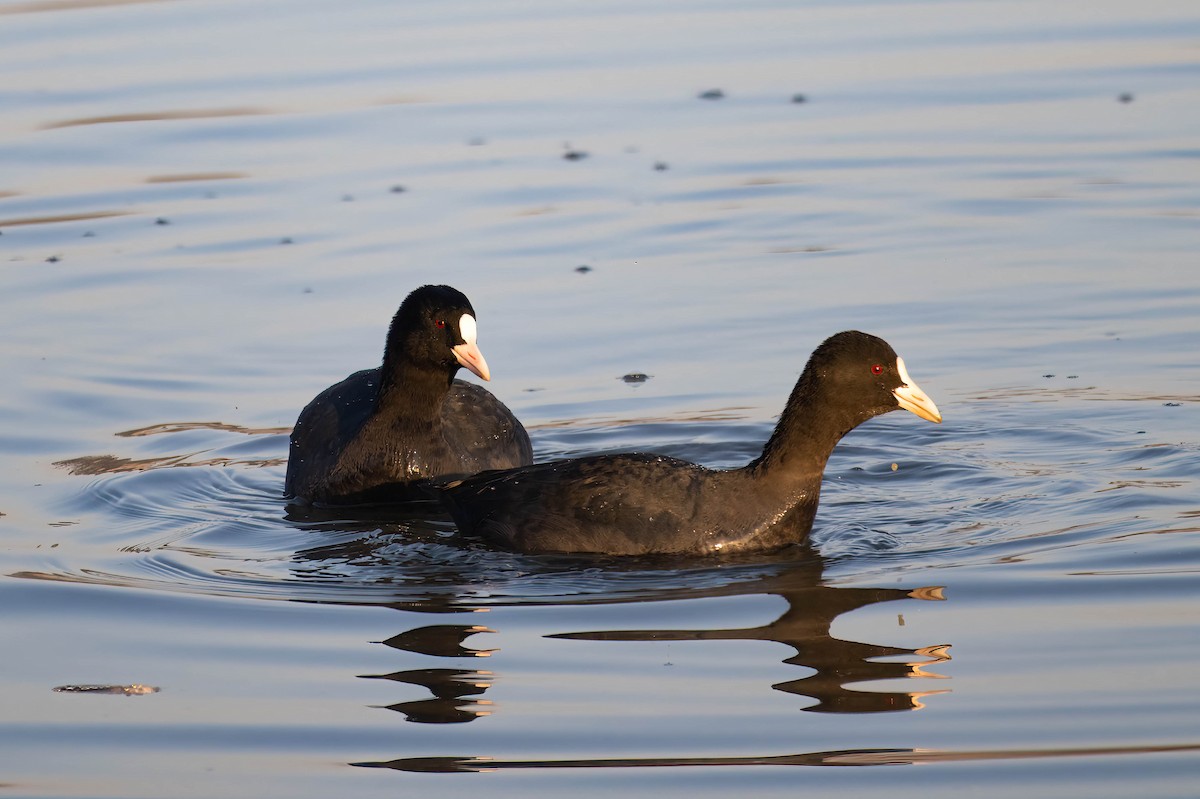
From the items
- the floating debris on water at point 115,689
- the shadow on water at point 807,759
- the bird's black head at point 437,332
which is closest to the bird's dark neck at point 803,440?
the bird's black head at point 437,332

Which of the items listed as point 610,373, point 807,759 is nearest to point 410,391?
point 610,373

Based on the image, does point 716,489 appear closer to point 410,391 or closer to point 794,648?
point 794,648

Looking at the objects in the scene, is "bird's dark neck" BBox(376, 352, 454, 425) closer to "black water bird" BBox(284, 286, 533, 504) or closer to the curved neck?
"black water bird" BBox(284, 286, 533, 504)

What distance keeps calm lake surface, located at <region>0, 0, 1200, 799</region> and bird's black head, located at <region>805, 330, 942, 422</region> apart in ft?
1.84

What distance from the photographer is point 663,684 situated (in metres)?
5.81

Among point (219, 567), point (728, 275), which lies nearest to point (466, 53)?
point (728, 275)

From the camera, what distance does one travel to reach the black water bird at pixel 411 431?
874 cm

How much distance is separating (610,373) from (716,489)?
8.47 ft

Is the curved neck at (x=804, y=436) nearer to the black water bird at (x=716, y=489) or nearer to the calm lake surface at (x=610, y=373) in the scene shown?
the black water bird at (x=716, y=489)

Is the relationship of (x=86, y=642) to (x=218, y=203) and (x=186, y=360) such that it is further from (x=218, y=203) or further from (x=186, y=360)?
(x=218, y=203)

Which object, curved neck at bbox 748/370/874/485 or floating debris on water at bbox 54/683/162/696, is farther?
curved neck at bbox 748/370/874/485

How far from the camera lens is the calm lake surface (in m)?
5.52

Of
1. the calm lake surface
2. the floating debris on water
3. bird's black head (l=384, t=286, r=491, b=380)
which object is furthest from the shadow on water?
bird's black head (l=384, t=286, r=491, b=380)

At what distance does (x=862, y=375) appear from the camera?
25.1 feet
